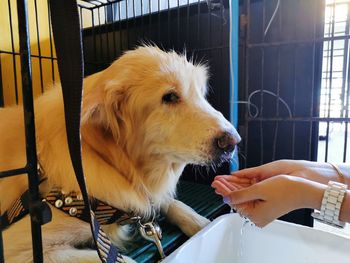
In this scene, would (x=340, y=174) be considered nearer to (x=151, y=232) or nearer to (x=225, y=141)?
(x=225, y=141)

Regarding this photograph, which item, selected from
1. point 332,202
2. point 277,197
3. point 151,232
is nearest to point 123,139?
point 151,232

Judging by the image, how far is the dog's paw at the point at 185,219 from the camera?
36.4 inches

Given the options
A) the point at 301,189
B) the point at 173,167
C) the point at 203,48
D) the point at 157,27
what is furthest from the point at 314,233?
the point at 157,27

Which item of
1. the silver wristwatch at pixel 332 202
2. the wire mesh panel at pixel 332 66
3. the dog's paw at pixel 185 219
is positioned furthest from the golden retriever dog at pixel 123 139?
the wire mesh panel at pixel 332 66

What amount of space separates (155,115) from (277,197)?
0.38 m

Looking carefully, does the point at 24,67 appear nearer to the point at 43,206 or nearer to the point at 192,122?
the point at 43,206

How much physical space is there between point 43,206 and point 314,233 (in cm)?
79

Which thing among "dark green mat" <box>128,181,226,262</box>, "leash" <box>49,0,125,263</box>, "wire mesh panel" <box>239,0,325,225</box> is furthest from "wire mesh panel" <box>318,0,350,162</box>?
"leash" <box>49,0,125,263</box>

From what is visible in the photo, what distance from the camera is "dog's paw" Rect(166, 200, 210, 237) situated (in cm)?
93

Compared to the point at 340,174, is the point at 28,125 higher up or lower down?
higher up

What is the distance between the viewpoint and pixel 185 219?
3.10 ft

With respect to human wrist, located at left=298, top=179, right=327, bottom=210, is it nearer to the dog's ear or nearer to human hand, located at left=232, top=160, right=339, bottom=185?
human hand, located at left=232, top=160, right=339, bottom=185

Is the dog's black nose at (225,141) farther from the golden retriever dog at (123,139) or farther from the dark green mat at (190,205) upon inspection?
the dark green mat at (190,205)

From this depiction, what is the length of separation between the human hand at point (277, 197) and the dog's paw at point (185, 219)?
0.30 metres
